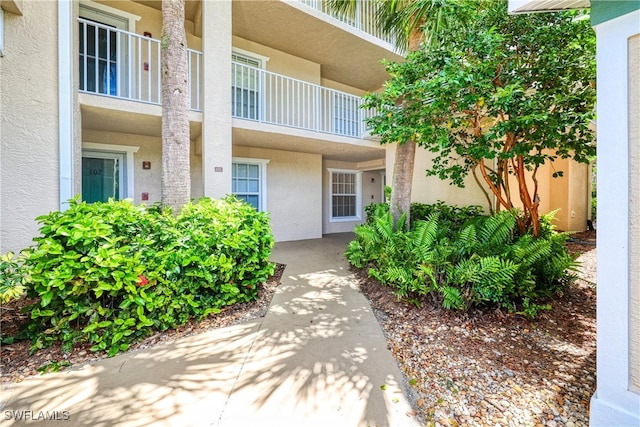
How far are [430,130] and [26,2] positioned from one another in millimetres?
6308

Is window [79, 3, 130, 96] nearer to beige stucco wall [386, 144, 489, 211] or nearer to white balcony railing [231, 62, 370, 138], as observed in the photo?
white balcony railing [231, 62, 370, 138]

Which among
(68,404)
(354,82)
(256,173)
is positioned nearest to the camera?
(68,404)

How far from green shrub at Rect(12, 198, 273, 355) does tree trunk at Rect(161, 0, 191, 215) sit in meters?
0.69

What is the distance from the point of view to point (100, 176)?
6.76m

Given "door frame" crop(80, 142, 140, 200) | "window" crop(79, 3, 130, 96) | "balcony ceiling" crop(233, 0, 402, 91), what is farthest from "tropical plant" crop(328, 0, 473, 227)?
"door frame" crop(80, 142, 140, 200)

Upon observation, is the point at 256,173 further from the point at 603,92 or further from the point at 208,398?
the point at 603,92

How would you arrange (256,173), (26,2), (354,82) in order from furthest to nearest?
1. (354,82)
2. (256,173)
3. (26,2)

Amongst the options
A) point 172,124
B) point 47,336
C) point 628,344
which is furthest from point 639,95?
point 47,336

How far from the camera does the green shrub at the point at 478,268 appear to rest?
3590 millimetres

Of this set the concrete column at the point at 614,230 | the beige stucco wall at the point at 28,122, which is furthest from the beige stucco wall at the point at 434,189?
the beige stucco wall at the point at 28,122

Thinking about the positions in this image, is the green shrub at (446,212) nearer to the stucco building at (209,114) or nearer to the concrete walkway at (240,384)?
the stucco building at (209,114)

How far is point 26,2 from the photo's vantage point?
4.07 meters

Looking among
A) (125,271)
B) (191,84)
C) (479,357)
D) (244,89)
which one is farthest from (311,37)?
(479,357)

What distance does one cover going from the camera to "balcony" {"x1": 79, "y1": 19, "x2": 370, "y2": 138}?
225 inches
